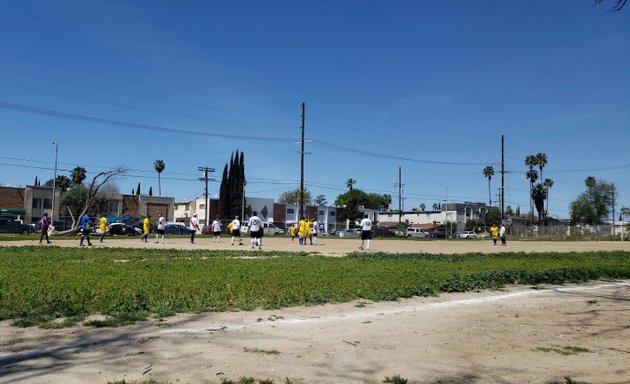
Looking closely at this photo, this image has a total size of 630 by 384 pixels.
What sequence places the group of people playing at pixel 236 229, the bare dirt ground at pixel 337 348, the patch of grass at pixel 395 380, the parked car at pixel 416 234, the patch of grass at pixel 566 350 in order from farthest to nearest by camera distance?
the parked car at pixel 416 234 < the group of people playing at pixel 236 229 < the patch of grass at pixel 566 350 < the bare dirt ground at pixel 337 348 < the patch of grass at pixel 395 380

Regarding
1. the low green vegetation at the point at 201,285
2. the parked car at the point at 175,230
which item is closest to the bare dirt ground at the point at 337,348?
the low green vegetation at the point at 201,285

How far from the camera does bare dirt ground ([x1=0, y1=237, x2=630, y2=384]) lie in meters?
4.77

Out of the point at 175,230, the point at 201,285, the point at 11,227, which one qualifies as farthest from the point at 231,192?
the point at 201,285

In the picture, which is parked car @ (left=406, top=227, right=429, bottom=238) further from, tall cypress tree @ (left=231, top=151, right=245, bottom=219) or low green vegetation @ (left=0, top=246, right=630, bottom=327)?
low green vegetation @ (left=0, top=246, right=630, bottom=327)

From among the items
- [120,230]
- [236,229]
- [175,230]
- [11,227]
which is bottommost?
[175,230]

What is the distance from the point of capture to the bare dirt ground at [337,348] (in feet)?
15.6

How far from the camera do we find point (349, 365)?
5.10 meters

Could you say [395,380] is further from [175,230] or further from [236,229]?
[175,230]

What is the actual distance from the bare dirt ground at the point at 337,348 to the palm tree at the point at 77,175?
92587 millimetres

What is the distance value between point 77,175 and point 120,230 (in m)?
44.5

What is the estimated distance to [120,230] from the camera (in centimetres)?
5306

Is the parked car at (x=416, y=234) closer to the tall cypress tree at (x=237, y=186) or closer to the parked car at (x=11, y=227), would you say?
the tall cypress tree at (x=237, y=186)

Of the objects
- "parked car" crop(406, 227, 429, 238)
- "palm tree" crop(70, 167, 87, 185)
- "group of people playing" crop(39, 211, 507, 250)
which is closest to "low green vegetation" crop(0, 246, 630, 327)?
"group of people playing" crop(39, 211, 507, 250)

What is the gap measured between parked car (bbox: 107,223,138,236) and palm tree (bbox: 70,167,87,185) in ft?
143
